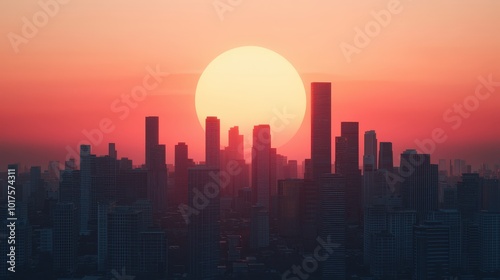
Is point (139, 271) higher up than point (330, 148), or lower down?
lower down

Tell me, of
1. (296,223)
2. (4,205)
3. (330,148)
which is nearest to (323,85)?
(330,148)

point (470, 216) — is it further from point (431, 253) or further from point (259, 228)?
point (259, 228)

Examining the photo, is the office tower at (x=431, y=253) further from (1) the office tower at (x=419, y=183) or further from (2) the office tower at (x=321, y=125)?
(2) the office tower at (x=321, y=125)

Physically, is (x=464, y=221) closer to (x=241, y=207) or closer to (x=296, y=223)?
(x=296, y=223)

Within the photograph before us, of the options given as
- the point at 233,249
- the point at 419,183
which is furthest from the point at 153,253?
the point at 419,183

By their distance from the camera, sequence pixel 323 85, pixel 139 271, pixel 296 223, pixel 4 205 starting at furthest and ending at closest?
1. pixel 323 85
2. pixel 296 223
3. pixel 4 205
4. pixel 139 271

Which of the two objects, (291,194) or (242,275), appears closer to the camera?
(242,275)

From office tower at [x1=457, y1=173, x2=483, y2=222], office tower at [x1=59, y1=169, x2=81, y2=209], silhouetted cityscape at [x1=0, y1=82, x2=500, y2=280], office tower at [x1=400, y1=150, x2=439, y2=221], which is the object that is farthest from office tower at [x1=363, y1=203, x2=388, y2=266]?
office tower at [x1=59, y1=169, x2=81, y2=209]
